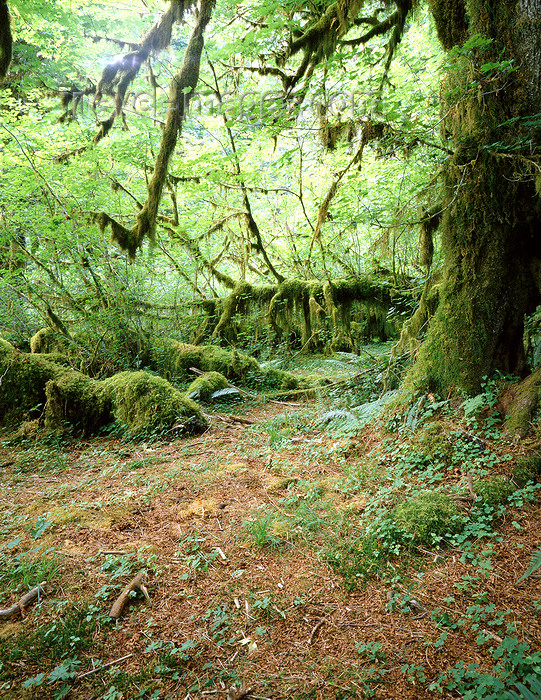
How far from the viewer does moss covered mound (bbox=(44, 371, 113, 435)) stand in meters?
6.29

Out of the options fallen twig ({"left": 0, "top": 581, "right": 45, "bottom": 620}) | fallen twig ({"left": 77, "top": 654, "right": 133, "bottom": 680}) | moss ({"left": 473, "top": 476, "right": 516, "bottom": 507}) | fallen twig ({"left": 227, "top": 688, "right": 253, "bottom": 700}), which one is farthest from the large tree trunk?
fallen twig ({"left": 0, "top": 581, "right": 45, "bottom": 620})

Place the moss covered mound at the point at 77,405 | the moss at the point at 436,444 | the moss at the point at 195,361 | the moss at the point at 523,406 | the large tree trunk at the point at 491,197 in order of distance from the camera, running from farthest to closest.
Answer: the moss at the point at 195,361 < the moss covered mound at the point at 77,405 < the large tree trunk at the point at 491,197 < the moss at the point at 436,444 < the moss at the point at 523,406

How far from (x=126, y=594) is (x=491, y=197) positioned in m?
4.54

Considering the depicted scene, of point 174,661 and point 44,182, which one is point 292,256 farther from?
point 174,661

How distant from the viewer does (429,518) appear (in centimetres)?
275

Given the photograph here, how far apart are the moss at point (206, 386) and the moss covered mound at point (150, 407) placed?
38.3 inches

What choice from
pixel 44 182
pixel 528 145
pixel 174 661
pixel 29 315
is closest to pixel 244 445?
pixel 174 661

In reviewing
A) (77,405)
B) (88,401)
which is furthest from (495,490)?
(77,405)

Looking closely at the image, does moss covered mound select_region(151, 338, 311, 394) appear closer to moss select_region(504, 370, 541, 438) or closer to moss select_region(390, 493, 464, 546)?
moss select_region(504, 370, 541, 438)

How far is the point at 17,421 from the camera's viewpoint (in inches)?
252

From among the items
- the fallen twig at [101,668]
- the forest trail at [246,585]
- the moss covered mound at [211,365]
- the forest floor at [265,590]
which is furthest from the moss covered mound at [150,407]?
the fallen twig at [101,668]

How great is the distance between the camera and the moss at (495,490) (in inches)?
109

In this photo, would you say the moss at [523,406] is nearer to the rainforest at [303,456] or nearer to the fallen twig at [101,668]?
the rainforest at [303,456]

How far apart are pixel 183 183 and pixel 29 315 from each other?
5601 mm
